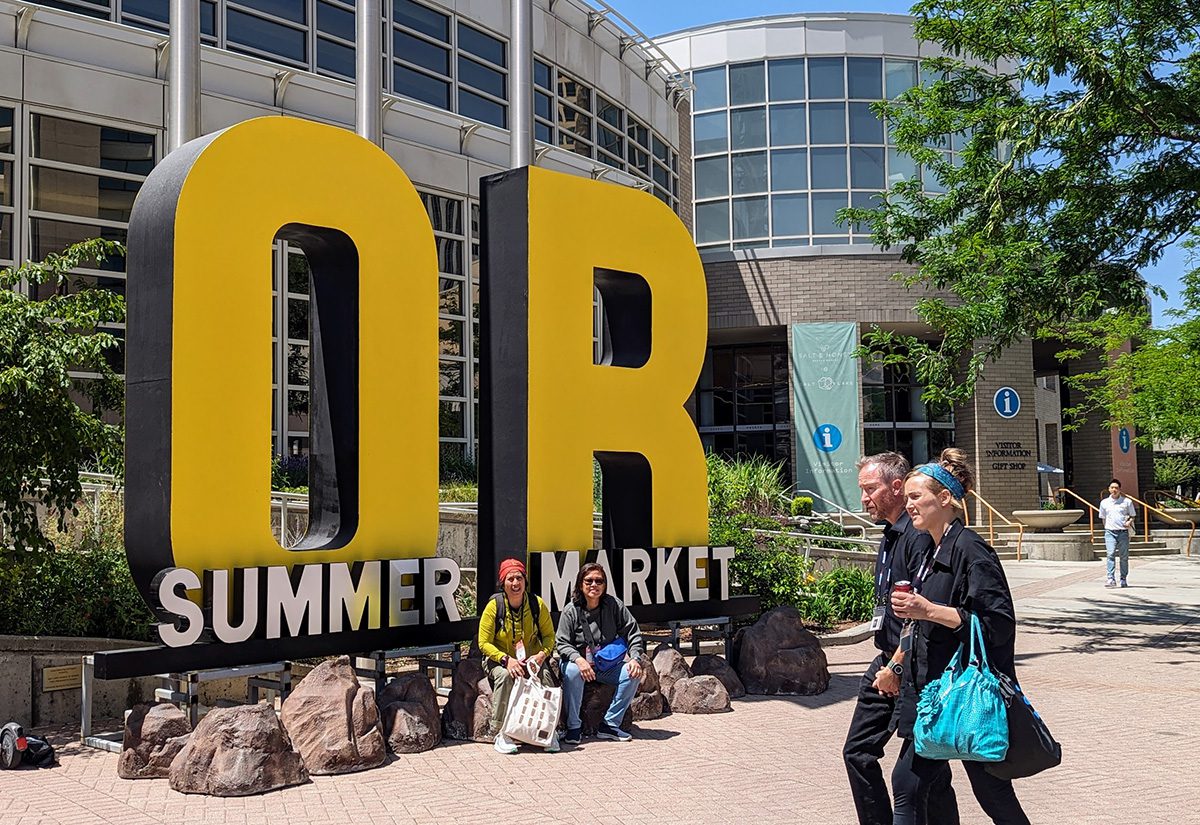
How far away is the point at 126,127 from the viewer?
Result: 1773cm

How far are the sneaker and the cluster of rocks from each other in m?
0.07

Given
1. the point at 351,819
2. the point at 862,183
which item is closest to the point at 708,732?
the point at 351,819

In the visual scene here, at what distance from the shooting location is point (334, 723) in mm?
7969

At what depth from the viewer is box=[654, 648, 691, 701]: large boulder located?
402 inches

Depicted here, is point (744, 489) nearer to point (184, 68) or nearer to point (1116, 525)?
point (1116, 525)

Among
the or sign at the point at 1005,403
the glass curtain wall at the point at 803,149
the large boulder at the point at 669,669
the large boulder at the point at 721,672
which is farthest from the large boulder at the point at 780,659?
the glass curtain wall at the point at 803,149

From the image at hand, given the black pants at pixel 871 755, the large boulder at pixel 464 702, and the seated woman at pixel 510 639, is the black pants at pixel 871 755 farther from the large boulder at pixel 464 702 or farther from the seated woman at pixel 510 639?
the large boulder at pixel 464 702

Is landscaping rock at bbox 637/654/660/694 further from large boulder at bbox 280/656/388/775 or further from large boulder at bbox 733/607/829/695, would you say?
large boulder at bbox 280/656/388/775

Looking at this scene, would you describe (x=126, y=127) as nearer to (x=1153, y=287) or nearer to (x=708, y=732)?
(x=708, y=732)

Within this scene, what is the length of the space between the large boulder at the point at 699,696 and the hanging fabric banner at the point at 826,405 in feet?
71.7

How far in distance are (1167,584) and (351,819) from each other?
19.5 metres

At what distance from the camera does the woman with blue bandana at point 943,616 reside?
4.45m

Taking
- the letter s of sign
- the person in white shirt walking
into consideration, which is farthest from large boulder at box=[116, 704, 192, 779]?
the person in white shirt walking

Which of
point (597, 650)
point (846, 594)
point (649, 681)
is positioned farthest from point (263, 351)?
point (846, 594)
